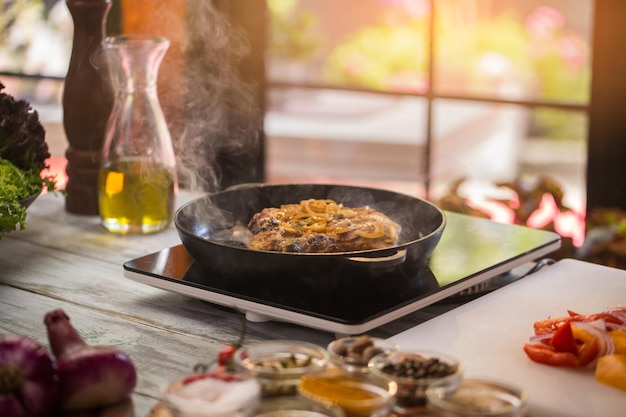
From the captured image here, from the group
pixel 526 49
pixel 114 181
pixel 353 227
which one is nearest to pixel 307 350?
pixel 353 227

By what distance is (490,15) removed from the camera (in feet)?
10.0

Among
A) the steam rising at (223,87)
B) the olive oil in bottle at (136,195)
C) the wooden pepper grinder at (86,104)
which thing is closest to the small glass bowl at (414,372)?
the olive oil in bottle at (136,195)

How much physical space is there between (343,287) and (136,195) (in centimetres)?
74

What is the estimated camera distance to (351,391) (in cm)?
97

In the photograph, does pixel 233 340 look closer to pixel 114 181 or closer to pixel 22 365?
pixel 22 365

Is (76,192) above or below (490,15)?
below

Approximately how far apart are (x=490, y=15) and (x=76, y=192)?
160cm

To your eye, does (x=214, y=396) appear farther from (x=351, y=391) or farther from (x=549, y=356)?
(x=549, y=356)

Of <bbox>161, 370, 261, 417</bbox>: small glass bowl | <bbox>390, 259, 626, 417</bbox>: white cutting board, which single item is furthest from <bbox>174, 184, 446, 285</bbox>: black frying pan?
<bbox>161, 370, 261, 417</bbox>: small glass bowl

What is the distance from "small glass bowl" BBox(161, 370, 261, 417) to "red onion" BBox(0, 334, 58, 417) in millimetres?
162

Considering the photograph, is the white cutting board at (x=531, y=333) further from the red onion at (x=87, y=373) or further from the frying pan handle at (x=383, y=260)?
the red onion at (x=87, y=373)

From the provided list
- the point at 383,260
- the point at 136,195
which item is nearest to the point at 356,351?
the point at 383,260

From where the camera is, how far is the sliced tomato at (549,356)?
116 centimetres

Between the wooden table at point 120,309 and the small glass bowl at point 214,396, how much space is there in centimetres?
16
